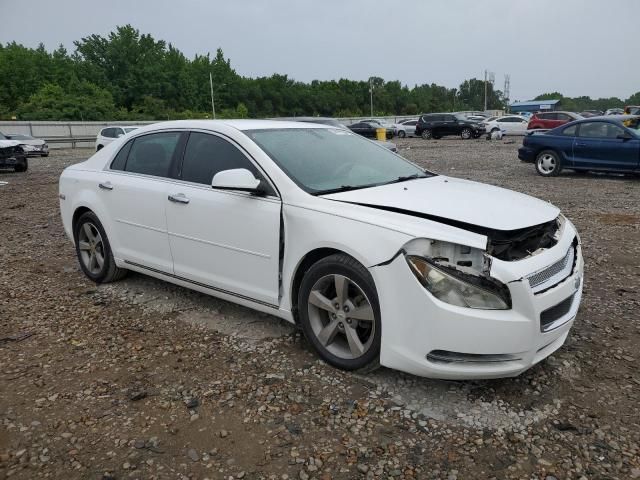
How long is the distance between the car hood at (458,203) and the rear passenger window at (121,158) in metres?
2.37

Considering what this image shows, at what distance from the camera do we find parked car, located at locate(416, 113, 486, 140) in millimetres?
32125

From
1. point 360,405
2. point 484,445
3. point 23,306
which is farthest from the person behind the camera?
point 23,306

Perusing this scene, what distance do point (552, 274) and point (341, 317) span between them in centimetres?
126

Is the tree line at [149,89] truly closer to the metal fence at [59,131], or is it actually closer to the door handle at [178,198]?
the metal fence at [59,131]

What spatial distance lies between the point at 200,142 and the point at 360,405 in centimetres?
240

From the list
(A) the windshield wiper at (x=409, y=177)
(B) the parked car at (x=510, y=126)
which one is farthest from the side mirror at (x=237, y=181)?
(B) the parked car at (x=510, y=126)

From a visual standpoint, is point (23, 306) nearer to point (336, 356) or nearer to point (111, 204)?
point (111, 204)

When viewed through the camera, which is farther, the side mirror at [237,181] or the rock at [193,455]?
the side mirror at [237,181]

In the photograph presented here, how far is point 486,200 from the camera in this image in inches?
134

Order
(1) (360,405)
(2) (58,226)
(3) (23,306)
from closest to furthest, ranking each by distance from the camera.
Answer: (1) (360,405), (3) (23,306), (2) (58,226)

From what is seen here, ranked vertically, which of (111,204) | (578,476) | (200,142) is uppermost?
(200,142)

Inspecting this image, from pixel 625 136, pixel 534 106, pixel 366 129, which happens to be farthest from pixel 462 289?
pixel 534 106

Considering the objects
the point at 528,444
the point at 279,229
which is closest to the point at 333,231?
the point at 279,229

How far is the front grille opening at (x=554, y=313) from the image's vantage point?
9.46ft
